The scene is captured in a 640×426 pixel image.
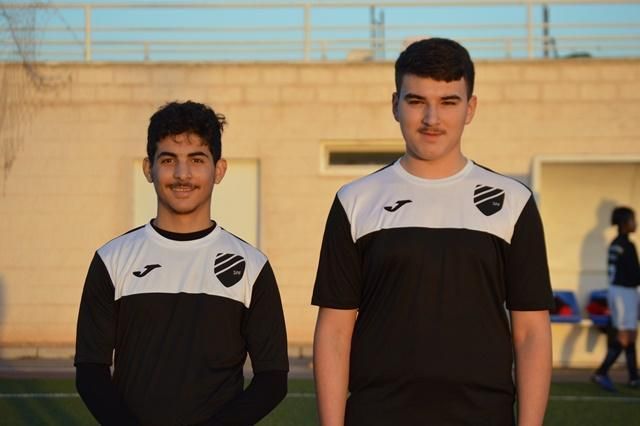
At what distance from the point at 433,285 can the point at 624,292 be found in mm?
9958

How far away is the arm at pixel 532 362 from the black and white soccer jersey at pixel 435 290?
4cm

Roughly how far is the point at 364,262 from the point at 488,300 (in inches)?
17.1

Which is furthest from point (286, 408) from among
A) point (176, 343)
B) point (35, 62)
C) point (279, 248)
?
point (35, 62)

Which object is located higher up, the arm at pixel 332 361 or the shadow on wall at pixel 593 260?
the arm at pixel 332 361

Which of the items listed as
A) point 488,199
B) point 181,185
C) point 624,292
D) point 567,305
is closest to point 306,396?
point 624,292

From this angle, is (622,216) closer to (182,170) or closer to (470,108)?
(470,108)

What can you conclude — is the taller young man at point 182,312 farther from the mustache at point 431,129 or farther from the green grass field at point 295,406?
the green grass field at point 295,406

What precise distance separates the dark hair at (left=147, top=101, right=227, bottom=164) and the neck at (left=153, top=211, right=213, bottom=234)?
0.23 meters

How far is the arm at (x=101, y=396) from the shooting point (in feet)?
13.0

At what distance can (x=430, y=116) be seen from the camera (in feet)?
12.7

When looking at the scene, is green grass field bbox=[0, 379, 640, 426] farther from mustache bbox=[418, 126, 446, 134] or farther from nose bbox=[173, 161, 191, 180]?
mustache bbox=[418, 126, 446, 134]

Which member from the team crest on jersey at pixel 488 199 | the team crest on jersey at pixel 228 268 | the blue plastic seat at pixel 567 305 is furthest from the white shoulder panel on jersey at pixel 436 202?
the blue plastic seat at pixel 567 305

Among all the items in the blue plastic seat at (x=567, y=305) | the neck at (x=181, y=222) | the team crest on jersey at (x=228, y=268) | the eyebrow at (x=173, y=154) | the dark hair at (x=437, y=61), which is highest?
Answer: the dark hair at (x=437, y=61)

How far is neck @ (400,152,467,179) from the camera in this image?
13.0 feet
